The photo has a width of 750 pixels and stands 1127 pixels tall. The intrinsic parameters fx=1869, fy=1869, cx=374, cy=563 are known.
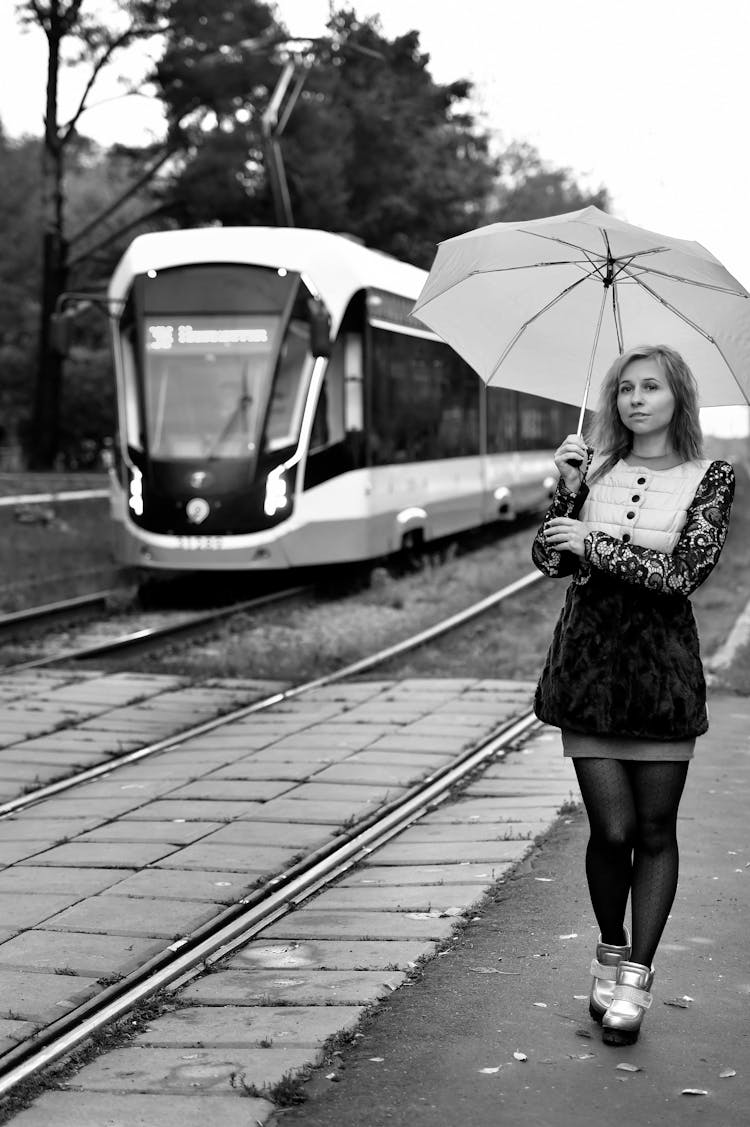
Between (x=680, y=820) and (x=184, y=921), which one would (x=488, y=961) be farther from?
(x=680, y=820)

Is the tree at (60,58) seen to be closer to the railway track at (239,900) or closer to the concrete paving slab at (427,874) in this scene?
the railway track at (239,900)

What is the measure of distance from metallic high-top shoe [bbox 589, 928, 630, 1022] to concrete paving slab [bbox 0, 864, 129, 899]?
2033mm

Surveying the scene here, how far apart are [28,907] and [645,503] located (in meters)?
2.51

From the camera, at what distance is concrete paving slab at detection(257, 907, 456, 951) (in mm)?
5656

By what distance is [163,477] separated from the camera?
55.5ft

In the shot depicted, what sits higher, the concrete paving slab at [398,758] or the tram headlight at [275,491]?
the tram headlight at [275,491]

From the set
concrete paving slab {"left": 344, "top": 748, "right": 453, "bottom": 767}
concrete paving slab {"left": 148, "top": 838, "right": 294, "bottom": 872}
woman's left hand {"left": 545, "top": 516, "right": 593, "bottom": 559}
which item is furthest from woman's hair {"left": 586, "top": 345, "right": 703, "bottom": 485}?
concrete paving slab {"left": 344, "top": 748, "right": 453, "bottom": 767}

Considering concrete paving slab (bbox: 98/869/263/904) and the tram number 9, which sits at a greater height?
the tram number 9

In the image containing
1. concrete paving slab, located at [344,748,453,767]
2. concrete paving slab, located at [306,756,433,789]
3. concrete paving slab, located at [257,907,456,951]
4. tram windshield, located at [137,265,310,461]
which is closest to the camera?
concrete paving slab, located at [257,907,456,951]

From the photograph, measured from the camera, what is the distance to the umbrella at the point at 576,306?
5141 millimetres

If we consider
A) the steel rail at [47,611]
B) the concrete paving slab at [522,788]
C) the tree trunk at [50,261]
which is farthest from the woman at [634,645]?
the tree trunk at [50,261]

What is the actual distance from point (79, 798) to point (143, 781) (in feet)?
1.36

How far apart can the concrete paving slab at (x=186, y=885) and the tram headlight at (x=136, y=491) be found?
35.3ft

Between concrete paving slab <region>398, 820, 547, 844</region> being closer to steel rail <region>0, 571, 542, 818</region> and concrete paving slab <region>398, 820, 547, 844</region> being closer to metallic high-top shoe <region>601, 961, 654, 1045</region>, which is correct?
steel rail <region>0, 571, 542, 818</region>
